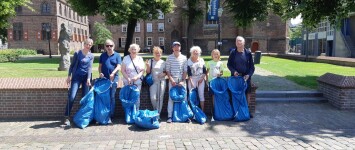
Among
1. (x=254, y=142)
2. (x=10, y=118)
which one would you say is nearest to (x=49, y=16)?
(x=10, y=118)

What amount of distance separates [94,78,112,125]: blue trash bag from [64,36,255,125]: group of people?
0.12 metres

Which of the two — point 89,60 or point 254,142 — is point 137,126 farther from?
point 254,142

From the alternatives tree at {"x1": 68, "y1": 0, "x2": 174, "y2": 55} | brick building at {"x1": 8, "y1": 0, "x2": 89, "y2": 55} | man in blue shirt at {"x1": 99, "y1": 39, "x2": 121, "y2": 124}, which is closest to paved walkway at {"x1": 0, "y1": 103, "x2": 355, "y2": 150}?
man in blue shirt at {"x1": 99, "y1": 39, "x2": 121, "y2": 124}

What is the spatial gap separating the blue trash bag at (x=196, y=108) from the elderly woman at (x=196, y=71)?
96mm

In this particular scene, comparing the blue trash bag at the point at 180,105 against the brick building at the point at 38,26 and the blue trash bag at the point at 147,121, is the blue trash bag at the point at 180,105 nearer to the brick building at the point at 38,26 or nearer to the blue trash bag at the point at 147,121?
the blue trash bag at the point at 147,121

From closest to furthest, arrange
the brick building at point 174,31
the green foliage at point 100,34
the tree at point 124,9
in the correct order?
Result: 1. the tree at point 124,9
2. the brick building at point 174,31
3. the green foliage at point 100,34

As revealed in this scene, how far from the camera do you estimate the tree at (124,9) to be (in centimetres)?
2292

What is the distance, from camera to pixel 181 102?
283 inches

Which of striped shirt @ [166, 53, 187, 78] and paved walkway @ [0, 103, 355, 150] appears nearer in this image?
paved walkway @ [0, 103, 355, 150]

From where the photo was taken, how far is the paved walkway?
5.53 m

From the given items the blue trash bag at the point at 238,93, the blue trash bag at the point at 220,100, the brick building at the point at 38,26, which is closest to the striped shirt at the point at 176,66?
the blue trash bag at the point at 220,100

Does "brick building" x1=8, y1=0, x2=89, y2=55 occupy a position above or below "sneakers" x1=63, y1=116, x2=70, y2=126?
above

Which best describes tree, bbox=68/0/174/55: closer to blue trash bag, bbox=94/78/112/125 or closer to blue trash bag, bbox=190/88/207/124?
blue trash bag, bbox=94/78/112/125

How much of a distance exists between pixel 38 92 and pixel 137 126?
268 cm
